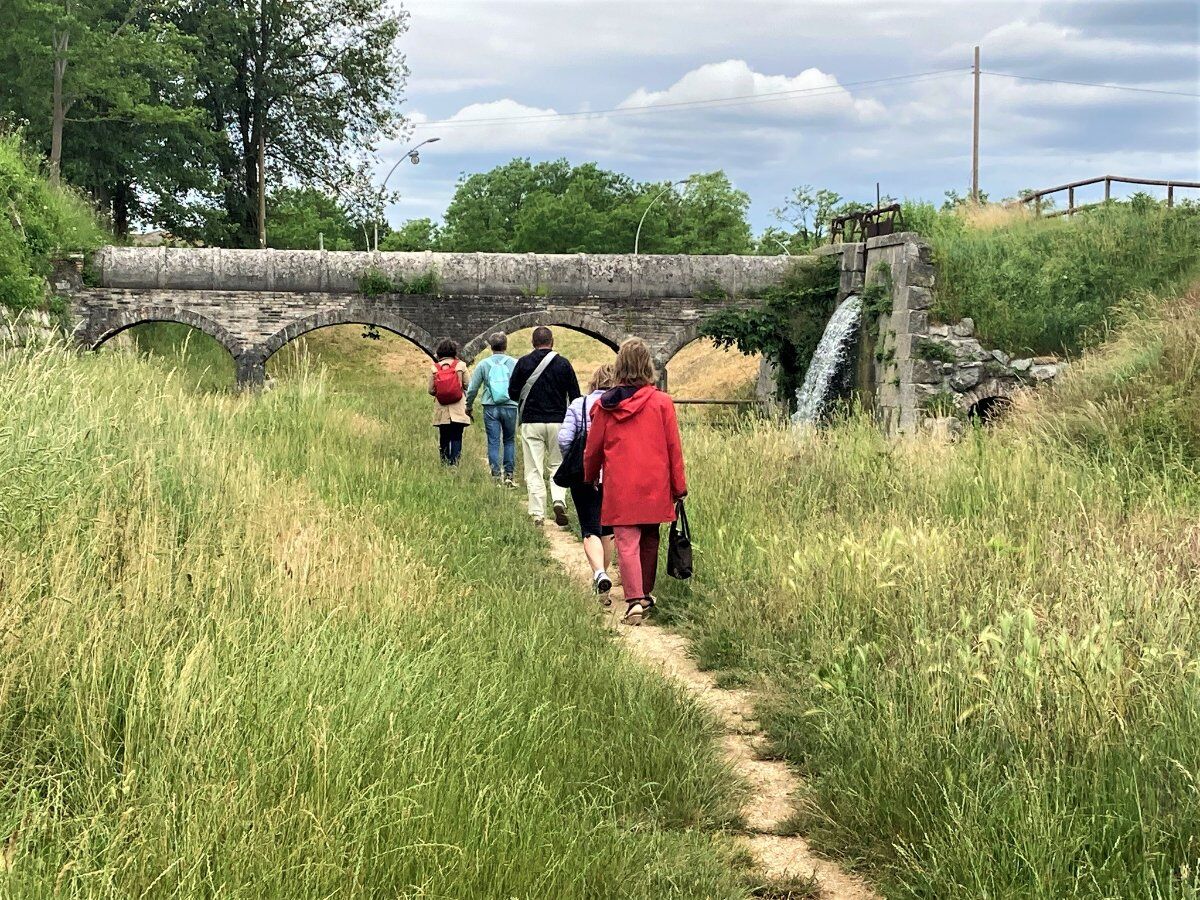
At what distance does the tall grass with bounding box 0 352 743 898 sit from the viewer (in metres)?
2.58

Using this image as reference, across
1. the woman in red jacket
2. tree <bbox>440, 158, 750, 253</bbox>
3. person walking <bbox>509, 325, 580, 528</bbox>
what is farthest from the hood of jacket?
tree <bbox>440, 158, 750, 253</bbox>

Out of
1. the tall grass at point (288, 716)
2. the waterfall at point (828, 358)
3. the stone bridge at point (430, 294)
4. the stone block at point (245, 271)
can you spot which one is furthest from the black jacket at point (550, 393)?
the stone block at point (245, 271)

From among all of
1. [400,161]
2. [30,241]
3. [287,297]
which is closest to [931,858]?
[30,241]

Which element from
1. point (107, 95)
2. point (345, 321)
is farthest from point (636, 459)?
point (107, 95)

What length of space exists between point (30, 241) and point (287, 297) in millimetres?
4929

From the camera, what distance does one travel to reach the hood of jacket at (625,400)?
632 centimetres

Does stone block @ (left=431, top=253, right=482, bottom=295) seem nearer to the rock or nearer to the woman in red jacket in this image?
the rock

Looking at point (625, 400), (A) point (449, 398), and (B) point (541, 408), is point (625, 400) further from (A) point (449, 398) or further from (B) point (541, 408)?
(A) point (449, 398)

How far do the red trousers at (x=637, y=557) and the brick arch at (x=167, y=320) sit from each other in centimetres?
1754

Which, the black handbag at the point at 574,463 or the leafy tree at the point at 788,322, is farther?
the leafy tree at the point at 788,322

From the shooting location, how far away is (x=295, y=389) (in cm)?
1221

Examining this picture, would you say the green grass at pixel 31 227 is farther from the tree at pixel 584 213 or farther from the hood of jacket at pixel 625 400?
the tree at pixel 584 213

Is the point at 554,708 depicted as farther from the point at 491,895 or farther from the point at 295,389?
the point at 295,389

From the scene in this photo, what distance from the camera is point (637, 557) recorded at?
6.46m
